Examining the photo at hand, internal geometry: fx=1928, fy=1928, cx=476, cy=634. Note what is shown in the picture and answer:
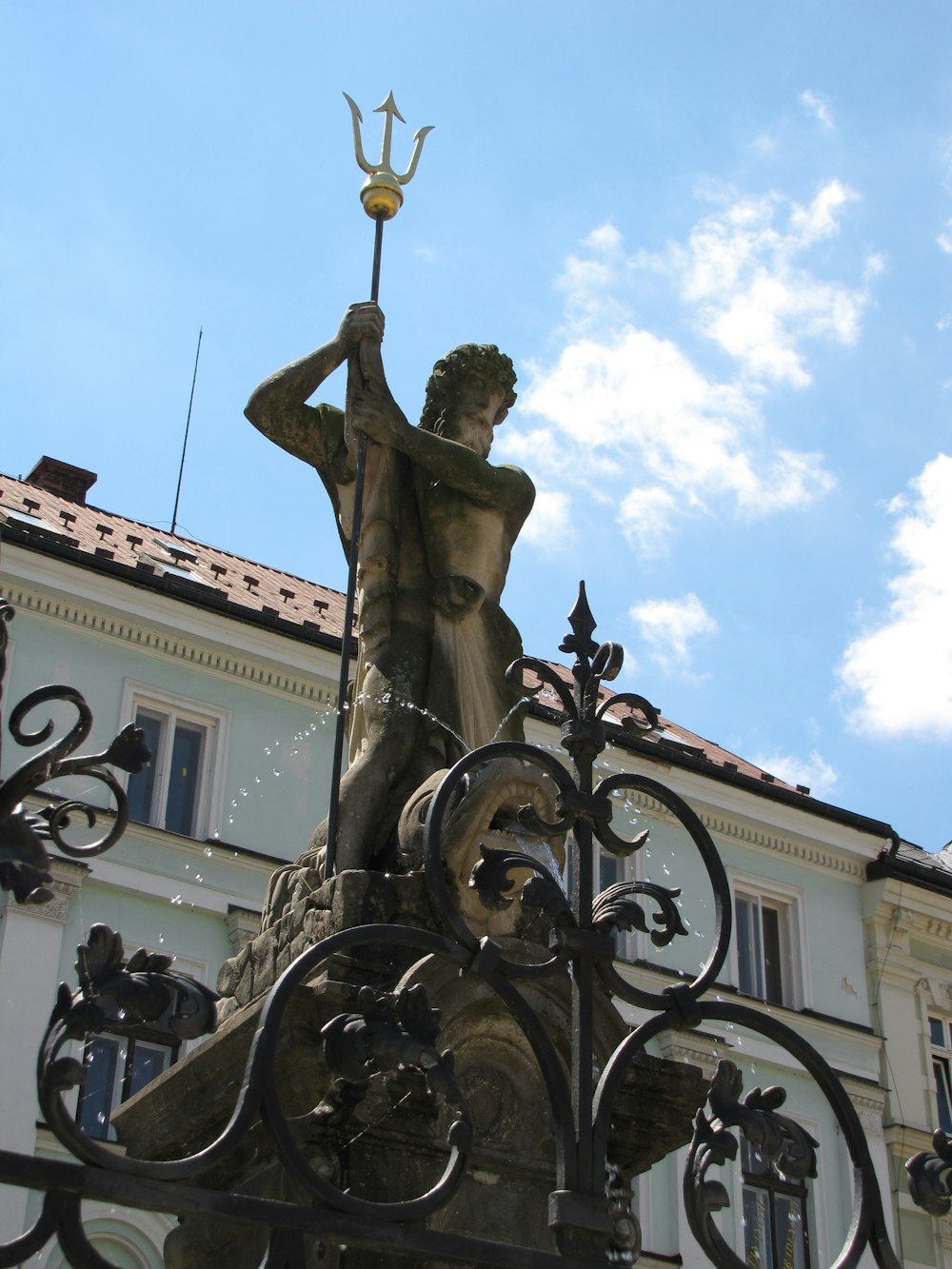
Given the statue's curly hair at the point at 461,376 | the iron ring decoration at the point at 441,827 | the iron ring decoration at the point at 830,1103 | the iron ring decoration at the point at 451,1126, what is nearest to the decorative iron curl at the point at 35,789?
the iron ring decoration at the point at 451,1126

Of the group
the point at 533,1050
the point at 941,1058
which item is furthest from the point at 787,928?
the point at 533,1050

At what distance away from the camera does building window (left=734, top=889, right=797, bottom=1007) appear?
20281 millimetres

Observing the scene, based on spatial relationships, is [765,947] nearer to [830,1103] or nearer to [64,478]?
[64,478]

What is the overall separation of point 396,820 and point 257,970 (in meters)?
0.62

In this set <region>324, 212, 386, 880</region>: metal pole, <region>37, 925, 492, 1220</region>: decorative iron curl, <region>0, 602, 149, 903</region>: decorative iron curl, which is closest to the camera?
<region>37, 925, 492, 1220</region>: decorative iron curl

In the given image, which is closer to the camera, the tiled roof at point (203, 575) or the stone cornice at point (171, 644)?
the stone cornice at point (171, 644)

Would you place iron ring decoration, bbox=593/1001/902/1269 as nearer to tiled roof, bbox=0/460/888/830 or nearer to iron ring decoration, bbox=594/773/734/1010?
iron ring decoration, bbox=594/773/734/1010

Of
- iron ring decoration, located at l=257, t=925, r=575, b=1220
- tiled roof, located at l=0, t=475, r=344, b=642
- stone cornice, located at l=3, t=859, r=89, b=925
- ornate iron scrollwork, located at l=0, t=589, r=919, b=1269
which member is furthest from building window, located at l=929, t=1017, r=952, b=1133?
iron ring decoration, located at l=257, t=925, r=575, b=1220

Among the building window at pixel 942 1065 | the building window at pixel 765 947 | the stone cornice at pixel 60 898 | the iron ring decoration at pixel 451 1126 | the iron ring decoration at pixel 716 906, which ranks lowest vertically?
the iron ring decoration at pixel 451 1126

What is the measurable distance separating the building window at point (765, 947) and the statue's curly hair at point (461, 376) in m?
13.9

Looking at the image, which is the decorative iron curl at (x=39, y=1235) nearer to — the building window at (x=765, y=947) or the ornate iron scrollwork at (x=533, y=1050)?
the ornate iron scrollwork at (x=533, y=1050)

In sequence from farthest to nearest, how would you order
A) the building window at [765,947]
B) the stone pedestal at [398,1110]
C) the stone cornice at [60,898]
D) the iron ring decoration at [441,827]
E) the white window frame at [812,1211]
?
the building window at [765,947] < the white window frame at [812,1211] < the stone cornice at [60,898] < the stone pedestal at [398,1110] < the iron ring decoration at [441,827]

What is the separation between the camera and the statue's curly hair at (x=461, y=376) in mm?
6711

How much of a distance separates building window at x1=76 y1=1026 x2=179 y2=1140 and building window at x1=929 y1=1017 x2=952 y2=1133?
922cm
